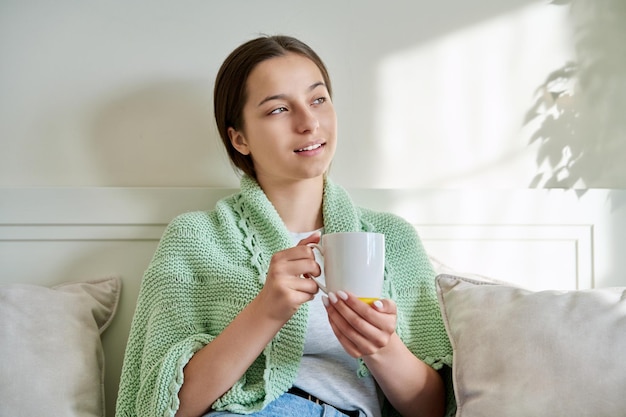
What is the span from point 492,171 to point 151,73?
3.21ft

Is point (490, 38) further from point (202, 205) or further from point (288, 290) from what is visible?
point (288, 290)

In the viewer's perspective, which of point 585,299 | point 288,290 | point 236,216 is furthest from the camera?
point 236,216

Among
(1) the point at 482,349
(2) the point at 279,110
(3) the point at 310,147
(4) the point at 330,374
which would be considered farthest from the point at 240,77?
(1) the point at 482,349

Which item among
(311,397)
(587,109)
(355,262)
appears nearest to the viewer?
(355,262)

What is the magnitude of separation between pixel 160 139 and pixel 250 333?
2.47 ft

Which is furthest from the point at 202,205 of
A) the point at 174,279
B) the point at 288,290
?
the point at 288,290

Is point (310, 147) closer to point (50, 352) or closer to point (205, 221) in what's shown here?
point (205, 221)

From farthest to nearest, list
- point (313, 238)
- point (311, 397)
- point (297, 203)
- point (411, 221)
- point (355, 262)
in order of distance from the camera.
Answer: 1. point (411, 221)
2. point (297, 203)
3. point (311, 397)
4. point (313, 238)
5. point (355, 262)

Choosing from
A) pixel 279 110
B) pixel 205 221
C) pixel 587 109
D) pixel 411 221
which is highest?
pixel 279 110

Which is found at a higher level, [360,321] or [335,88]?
[335,88]

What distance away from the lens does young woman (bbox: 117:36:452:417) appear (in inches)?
44.7

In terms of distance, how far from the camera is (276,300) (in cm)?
107

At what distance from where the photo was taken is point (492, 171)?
1.76 metres

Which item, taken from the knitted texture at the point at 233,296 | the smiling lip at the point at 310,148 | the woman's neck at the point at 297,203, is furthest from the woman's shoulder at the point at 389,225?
the smiling lip at the point at 310,148
